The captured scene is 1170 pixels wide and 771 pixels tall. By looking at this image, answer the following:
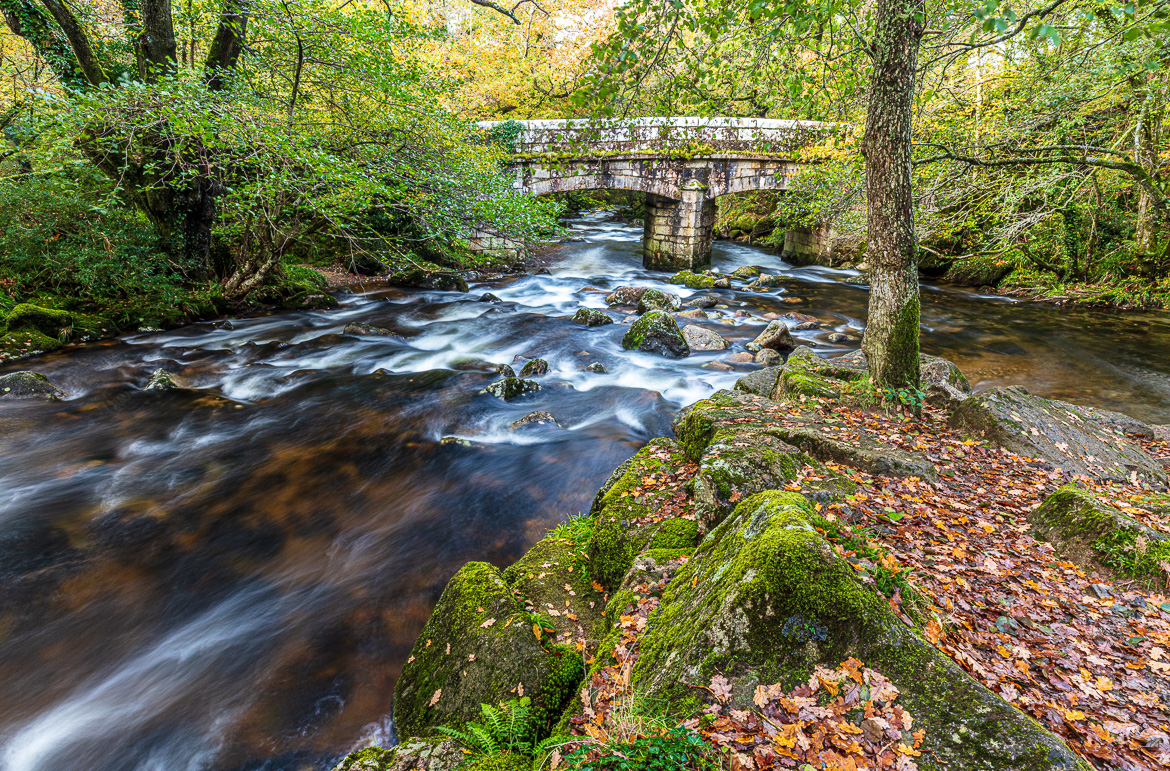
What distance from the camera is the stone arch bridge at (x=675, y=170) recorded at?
14531mm

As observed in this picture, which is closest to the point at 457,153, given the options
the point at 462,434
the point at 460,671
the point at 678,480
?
the point at 462,434

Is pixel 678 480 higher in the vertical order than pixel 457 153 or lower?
lower

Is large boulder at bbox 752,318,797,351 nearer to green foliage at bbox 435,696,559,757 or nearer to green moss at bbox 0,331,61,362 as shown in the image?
green foliage at bbox 435,696,559,757

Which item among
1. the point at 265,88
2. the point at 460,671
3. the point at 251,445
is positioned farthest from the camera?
the point at 265,88

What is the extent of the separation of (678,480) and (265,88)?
1040cm

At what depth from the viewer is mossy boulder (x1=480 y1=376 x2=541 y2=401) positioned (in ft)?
26.8

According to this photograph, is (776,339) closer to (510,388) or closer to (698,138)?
(510,388)

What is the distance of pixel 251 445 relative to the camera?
6.77 m

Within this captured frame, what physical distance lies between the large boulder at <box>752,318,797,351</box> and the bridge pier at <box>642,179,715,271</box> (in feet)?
23.4

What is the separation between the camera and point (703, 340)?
10.2m

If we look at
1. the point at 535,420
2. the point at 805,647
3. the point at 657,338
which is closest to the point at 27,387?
the point at 535,420

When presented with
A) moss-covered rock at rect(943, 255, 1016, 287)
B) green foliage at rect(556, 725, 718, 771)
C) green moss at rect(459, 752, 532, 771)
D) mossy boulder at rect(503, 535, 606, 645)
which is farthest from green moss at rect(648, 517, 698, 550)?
moss-covered rock at rect(943, 255, 1016, 287)

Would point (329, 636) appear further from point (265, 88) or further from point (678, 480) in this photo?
point (265, 88)

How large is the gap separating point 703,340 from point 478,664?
27.4 feet
